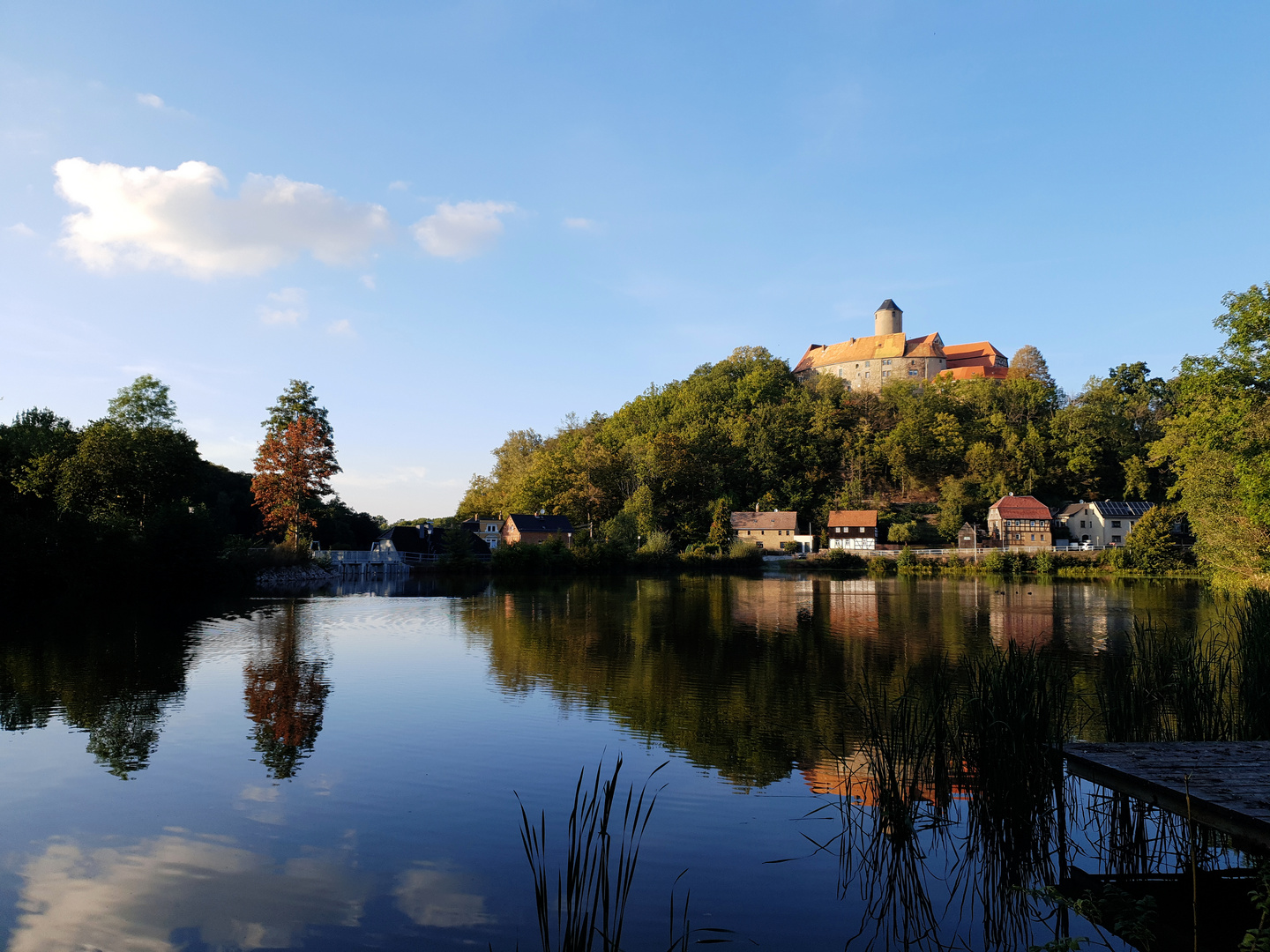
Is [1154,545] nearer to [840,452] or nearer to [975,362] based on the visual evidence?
[840,452]

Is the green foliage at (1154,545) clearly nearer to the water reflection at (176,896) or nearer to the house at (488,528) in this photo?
the house at (488,528)

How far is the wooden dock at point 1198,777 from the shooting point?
18.7 ft

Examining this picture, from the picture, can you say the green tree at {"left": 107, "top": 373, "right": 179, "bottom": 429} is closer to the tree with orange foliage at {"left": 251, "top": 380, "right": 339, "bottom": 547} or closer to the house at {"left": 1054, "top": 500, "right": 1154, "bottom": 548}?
the tree with orange foliage at {"left": 251, "top": 380, "right": 339, "bottom": 547}

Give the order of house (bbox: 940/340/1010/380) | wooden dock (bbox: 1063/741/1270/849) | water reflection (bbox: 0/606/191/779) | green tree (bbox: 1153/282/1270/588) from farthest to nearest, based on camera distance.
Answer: house (bbox: 940/340/1010/380) → green tree (bbox: 1153/282/1270/588) → water reflection (bbox: 0/606/191/779) → wooden dock (bbox: 1063/741/1270/849)

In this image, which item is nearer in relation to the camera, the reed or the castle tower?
the reed

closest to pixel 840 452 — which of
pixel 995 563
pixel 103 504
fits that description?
pixel 995 563

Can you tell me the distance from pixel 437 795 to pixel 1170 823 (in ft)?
25.2

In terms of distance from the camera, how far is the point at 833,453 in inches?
3839

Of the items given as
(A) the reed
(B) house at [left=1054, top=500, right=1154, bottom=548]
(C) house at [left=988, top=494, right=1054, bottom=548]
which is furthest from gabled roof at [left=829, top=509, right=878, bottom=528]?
(A) the reed

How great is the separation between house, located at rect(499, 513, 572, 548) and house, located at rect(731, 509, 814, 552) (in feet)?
58.9

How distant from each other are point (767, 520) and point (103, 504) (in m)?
61.6

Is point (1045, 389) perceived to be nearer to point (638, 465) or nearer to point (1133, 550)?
point (1133, 550)

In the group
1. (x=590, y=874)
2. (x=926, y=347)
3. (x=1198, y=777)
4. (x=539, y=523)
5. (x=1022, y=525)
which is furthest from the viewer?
(x=926, y=347)

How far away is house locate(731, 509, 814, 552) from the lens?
276 ft
